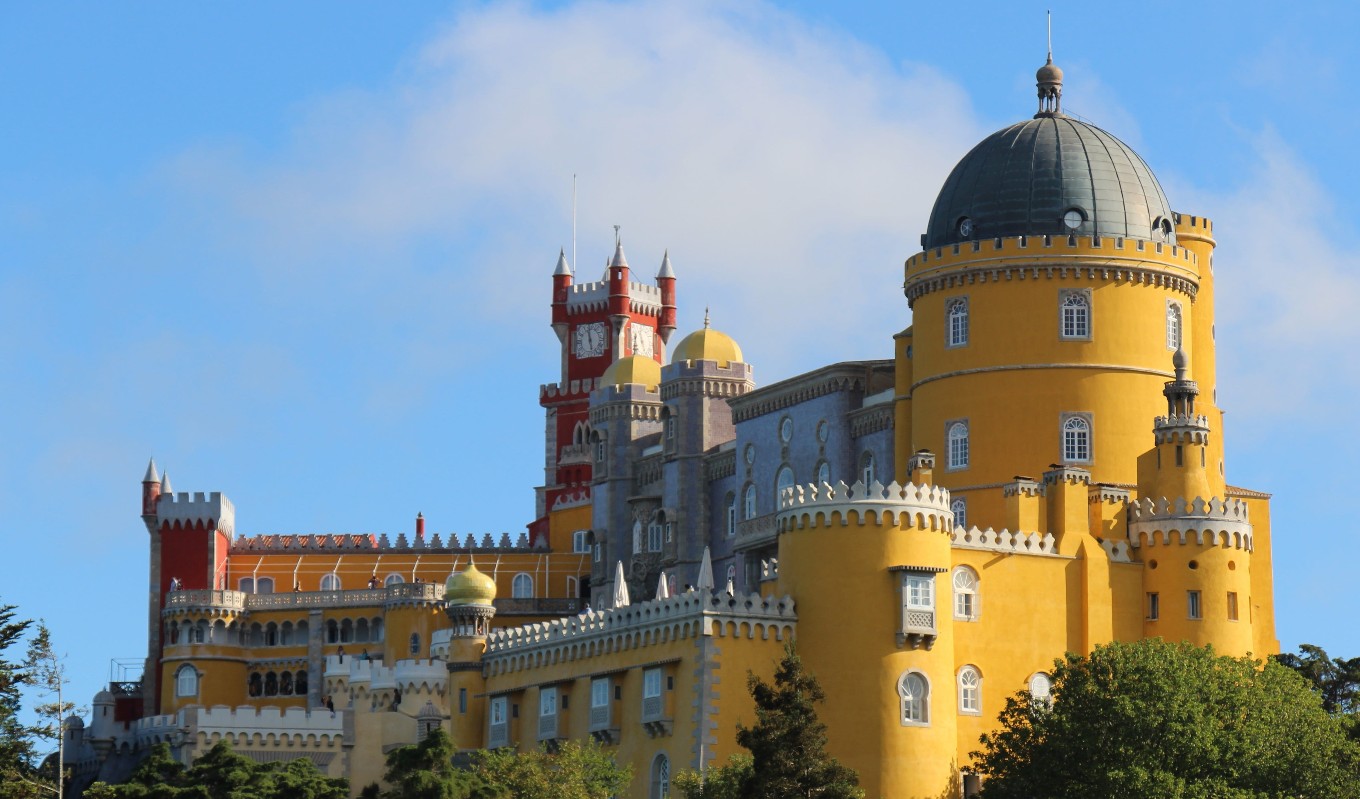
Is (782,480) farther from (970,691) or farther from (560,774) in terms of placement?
(560,774)

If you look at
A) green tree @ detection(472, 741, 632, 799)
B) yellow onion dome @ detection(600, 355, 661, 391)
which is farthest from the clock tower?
green tree @ detection(472, 741, 632, 799)

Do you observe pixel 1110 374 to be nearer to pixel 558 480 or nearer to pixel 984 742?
pixel 984 742

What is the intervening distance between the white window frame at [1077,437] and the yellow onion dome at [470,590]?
70.6ft

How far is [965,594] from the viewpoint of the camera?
9200cm

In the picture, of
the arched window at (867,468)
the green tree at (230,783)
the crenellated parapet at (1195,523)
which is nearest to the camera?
the crenellated parapet at (1195,523)

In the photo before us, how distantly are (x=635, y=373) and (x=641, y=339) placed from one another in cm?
2545

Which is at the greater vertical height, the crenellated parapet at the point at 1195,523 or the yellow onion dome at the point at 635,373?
the yellow onion dome at the point at 635,373

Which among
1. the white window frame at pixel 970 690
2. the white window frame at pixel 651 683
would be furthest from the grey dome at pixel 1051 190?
the white window frame at pixel 651 683

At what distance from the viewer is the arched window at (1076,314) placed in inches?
3959

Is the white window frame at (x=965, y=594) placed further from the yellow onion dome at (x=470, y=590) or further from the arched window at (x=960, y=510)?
the yellow onion dome at (x=470, y=590)

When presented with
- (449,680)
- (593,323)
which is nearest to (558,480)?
(593,323)

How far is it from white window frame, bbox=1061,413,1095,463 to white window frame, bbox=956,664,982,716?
10868 mm

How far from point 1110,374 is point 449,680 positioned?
25.0 m

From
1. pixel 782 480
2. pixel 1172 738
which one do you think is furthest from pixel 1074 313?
pixel 1172 738
